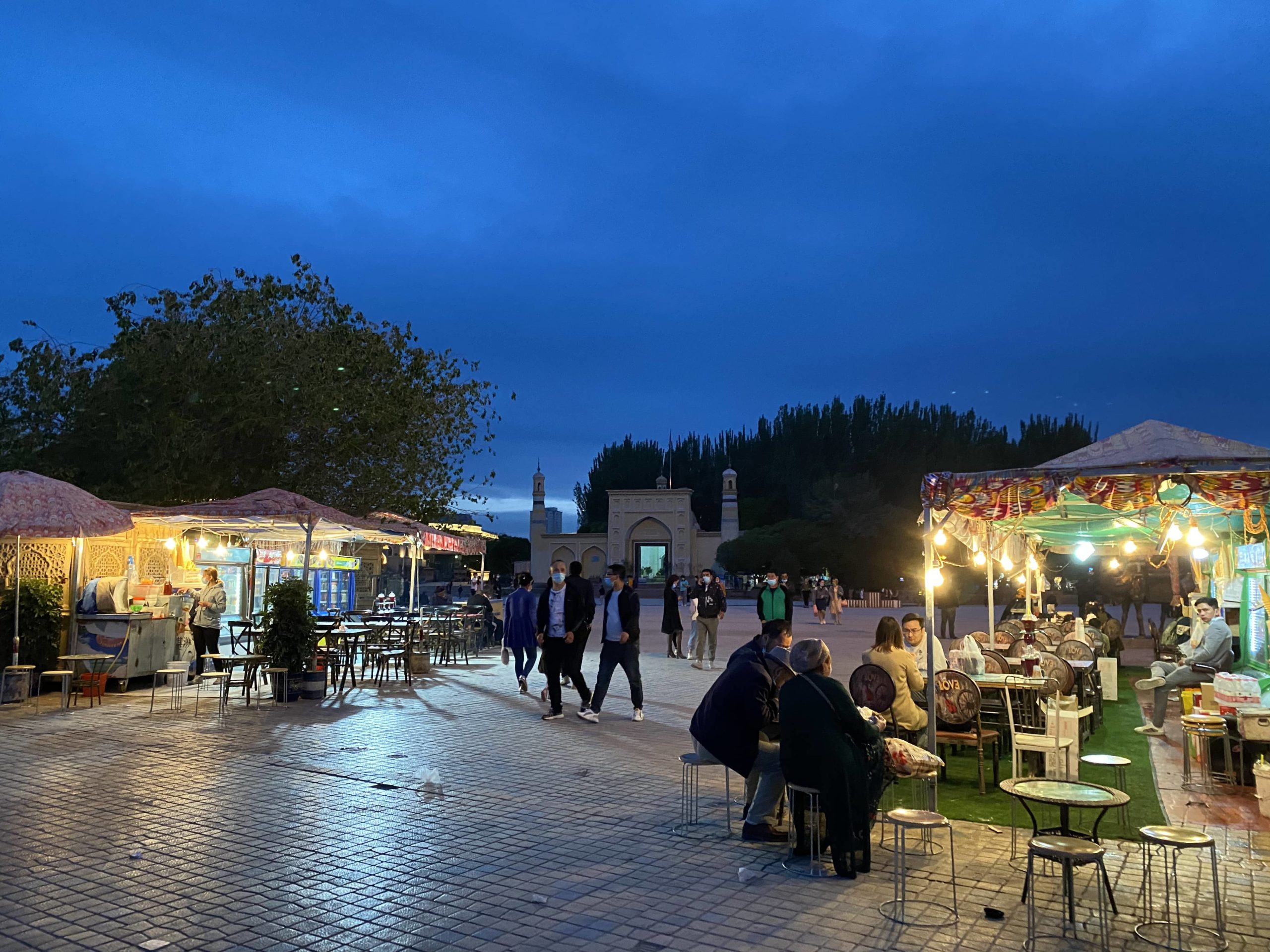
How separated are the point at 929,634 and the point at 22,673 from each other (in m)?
10.8

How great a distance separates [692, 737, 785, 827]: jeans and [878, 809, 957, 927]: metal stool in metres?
0.96

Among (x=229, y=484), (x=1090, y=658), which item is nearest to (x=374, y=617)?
(x=229, y=484)

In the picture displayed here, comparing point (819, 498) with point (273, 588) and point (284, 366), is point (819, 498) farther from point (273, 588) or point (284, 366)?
point (273, 588)

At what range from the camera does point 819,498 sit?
55281 mm

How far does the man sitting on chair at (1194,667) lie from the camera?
9500 millimetres

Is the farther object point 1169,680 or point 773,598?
point 773,598

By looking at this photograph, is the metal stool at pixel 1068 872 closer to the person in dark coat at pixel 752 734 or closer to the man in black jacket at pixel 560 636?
the person in dark coat at pixel 752 734

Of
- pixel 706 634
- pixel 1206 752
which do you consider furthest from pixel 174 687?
pixel 1206 752

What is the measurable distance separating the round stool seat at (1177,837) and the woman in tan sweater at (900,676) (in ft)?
9.48

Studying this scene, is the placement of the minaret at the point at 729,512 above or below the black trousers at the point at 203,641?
above

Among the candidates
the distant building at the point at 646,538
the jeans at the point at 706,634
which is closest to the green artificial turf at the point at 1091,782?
the jeans at the point at 706,634

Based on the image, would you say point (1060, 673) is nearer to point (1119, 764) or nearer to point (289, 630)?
point (1119, 764)

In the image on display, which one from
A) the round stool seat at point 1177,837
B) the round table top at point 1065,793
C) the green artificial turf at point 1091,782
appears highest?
the round table top at point 1065,793

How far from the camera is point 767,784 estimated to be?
580cm
